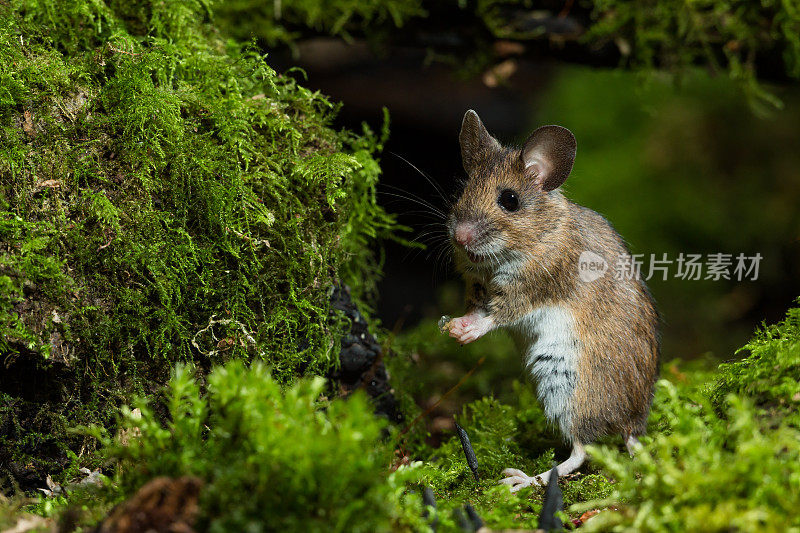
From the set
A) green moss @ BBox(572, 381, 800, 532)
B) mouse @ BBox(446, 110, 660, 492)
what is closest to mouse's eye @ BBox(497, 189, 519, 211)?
mouse @ BBox(446, 110, 660, 492)

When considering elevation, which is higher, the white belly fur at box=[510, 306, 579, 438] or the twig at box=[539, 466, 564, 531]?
the twig at box=[539, 466, 564, 531]

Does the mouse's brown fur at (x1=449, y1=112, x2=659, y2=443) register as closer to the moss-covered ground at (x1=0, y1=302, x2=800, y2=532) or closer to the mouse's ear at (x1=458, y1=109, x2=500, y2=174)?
the mouse's ear at (x1=458, y1=109, x2=500, y2=174)

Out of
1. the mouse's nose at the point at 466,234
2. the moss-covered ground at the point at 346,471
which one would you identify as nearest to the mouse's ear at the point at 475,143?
→ the mouse's nose at the point at 466,234

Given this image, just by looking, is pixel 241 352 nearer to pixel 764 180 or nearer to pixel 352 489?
pixel 352 489

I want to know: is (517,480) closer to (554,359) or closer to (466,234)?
(554,359)

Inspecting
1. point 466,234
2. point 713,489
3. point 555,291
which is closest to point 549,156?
point 466,234

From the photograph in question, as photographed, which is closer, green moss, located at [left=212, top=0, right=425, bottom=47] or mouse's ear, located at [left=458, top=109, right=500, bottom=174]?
mouse's ear, located at [left=458, top=109, right=500, bottom=174]

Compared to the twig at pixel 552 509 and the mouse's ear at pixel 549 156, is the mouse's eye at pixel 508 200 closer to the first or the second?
the mouse's ear at pixel 549 156

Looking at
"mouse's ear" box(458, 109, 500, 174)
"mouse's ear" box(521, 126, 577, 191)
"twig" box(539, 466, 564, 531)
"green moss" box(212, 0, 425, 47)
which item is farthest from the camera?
"green moss" box(212, 0, 425, 47)
